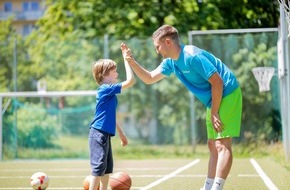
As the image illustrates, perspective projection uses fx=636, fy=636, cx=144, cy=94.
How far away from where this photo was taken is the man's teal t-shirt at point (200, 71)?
18.1 ft

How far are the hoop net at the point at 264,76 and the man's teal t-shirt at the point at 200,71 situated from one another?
8736 millimetres

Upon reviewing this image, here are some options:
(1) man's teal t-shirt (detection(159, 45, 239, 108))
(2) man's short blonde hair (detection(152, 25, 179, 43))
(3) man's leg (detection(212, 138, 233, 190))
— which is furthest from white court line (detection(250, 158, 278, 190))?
(2) man's short blonde hair (detection(152, 25, 179, 43))

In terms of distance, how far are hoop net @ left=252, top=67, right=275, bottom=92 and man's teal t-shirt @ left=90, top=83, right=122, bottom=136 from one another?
348 inches

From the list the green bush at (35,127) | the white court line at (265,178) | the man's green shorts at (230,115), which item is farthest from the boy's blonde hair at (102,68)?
the green bush at (35,127)

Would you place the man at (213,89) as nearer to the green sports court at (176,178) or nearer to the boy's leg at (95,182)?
the boy's leg at (95,182)

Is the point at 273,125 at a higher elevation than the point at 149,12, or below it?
below

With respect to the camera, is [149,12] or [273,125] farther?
[149,12]

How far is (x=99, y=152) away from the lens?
5.82m

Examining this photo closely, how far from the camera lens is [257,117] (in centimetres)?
1491

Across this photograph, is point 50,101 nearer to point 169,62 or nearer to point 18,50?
point 18,50

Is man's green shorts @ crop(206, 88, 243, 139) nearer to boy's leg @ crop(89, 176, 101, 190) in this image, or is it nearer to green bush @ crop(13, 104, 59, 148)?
boy's leg @ crop(89, 176, 101, 190)

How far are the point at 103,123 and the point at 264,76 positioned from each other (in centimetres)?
904

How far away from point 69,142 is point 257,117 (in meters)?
4.91

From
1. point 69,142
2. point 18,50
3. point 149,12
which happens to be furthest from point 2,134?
point 149,12
